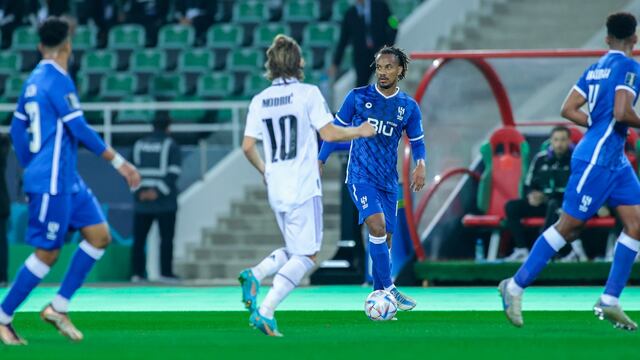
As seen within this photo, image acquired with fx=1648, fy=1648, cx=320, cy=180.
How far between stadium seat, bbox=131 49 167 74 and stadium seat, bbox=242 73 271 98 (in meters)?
2.00

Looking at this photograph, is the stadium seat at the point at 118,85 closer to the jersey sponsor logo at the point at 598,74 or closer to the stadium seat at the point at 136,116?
the stadium seat at the point at 136,116

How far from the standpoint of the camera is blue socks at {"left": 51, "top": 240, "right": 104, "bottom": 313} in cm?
1022

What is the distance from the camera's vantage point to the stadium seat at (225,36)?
2617cm

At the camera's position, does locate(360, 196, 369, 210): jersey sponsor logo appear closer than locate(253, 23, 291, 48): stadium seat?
Yes

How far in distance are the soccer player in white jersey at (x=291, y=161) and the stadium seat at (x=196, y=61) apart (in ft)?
48.8

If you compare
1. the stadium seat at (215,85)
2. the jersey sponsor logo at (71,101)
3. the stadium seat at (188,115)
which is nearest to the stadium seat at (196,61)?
the stadium seat at (215,85)

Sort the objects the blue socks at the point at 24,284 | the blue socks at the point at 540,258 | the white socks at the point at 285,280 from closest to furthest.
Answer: the blue socks at the point at 24,284, the white socks at the point at 285,280, the blue socks at the point at 540,258

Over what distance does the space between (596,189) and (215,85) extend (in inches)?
567

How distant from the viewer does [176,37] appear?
2672cm

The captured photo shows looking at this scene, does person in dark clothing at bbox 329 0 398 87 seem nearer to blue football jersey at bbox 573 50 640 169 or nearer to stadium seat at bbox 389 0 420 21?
stadium seat at bbox 389 0 420 21

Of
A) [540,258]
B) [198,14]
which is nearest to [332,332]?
[540,258]

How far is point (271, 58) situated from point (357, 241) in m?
8.72

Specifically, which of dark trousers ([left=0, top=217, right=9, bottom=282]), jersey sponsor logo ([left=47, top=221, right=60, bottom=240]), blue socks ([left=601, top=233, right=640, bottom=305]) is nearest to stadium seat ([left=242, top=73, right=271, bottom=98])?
dark trousers ([left=0, top=217, right=9, bottom=282])

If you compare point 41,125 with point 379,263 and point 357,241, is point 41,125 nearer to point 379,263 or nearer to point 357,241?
point 379,263
